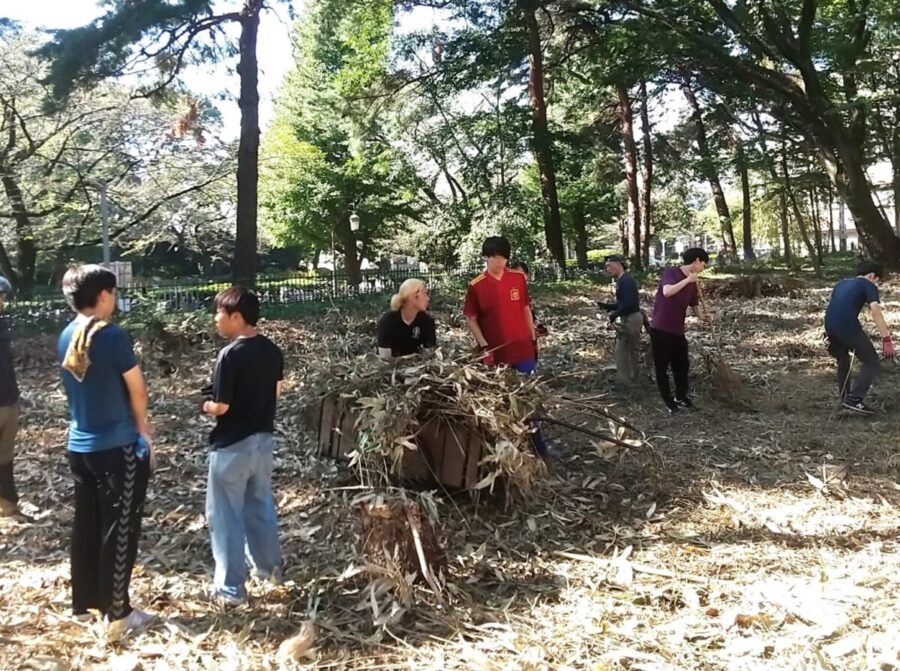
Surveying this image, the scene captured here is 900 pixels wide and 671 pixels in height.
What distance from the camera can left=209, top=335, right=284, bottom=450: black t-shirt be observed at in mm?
3355

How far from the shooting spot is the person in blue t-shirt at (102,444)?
10.2 feet

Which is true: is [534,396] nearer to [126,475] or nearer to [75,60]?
[126,475]

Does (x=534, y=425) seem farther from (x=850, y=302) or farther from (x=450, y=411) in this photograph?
(x=850, y=302)

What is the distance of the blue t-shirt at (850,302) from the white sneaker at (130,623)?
6.23 metres

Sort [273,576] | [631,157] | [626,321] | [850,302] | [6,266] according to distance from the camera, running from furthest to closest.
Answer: [631,157], [6,266], [626,321], [850,302], [273,576]

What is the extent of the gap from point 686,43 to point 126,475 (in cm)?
1817

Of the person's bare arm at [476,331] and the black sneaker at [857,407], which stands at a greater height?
the person's bare arm at [476,331]

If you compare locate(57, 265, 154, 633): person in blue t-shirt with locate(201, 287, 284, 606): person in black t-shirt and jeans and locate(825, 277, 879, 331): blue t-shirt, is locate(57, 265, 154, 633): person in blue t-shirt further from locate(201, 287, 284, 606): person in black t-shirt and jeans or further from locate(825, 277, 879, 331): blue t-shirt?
locate(825, 277, 879, 331): blue t-shirt

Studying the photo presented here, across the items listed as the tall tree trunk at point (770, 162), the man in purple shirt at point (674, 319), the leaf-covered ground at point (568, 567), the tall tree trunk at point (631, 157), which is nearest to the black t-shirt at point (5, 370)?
the leaf-covered ground at point (568, 567)

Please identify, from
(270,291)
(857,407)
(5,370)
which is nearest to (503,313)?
(5,370)

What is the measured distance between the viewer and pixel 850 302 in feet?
22.6

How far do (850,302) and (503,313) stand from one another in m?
3.62

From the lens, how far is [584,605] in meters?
3.48

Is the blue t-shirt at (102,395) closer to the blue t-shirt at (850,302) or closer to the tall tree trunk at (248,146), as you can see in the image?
the blue t-shirt at (850,302)
